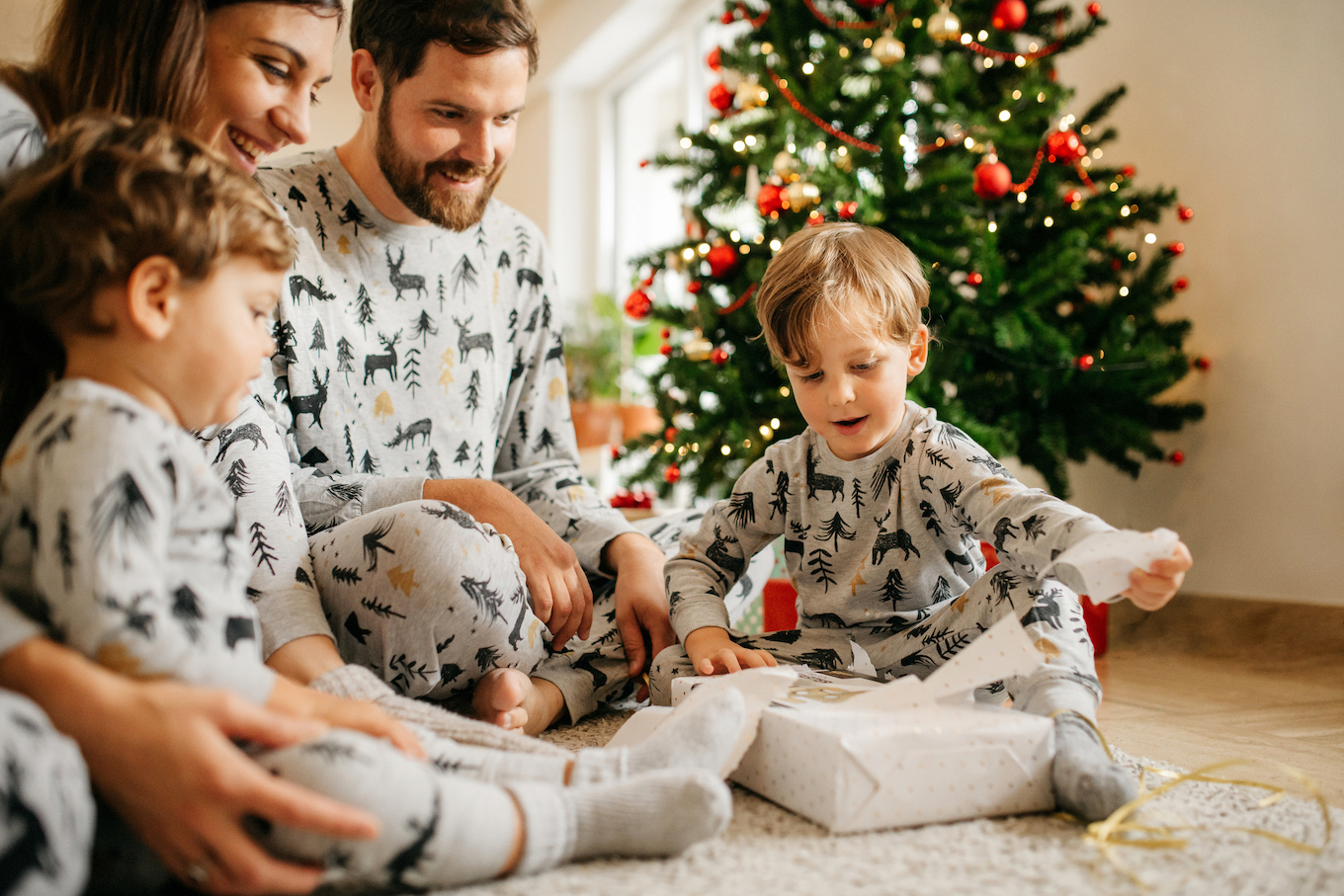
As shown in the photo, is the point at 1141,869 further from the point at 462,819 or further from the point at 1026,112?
the point at 1026,112

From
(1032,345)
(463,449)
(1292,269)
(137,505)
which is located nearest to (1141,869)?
(137,505)

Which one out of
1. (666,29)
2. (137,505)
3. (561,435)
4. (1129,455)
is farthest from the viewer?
(666,29)

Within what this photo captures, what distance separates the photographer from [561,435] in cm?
151

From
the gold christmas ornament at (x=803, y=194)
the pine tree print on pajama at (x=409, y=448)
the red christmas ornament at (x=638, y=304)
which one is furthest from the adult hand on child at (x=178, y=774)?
the red christmas ornament at (x=638, y=304)

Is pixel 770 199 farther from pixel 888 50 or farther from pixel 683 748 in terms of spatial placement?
pixel 683 748

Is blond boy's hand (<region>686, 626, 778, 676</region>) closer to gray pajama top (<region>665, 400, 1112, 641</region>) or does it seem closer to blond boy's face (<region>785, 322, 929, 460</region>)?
gray pajama top (<region>665, 400, 1112, 641</region>)

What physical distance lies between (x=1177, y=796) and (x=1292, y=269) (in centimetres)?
132

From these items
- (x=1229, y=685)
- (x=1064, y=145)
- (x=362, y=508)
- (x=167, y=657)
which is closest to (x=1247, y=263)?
(x=1064, y=145)

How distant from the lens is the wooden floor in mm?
1117

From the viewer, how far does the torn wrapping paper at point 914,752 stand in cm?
81

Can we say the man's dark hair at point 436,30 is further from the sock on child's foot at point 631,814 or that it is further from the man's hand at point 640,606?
the sock on child's foot at point 631,814

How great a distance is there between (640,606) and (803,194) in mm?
897

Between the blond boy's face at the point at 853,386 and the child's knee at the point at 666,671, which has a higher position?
the blond boy's face at the point at 853,386

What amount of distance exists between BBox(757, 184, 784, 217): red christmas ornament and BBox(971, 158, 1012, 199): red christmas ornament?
0.35m
